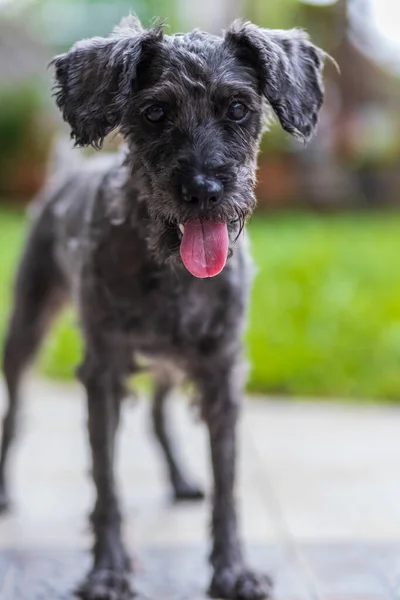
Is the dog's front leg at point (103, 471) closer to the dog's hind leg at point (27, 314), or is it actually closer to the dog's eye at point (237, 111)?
the dog's hind leg at point (27, 314)

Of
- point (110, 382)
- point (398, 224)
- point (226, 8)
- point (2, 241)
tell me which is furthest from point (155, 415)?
point (226, 8)

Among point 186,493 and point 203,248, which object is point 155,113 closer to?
point 203,248

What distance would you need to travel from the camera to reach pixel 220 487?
2922mm

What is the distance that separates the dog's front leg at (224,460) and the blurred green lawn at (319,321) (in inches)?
19.2

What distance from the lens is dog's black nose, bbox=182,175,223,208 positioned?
7.56 ft

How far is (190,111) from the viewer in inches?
96.0

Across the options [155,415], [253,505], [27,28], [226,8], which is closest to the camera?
[253,505]

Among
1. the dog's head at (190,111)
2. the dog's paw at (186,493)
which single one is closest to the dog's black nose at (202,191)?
the dog's head at (190,111)

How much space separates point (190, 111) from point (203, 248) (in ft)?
1.31

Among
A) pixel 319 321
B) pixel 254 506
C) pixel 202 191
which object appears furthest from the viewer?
pixel 319 321

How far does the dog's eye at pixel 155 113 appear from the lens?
2.48m

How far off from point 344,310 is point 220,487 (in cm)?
355

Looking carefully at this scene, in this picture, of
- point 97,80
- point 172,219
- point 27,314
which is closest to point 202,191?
point 172,219

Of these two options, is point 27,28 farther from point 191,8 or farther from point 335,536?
point 335,536
